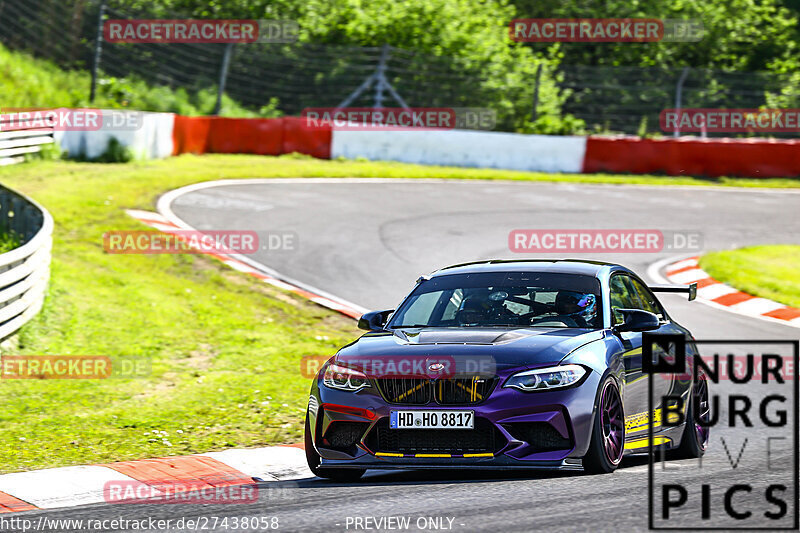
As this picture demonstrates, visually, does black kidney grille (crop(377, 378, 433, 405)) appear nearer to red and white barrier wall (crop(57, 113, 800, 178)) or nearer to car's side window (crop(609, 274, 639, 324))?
car's side window (crop(609, 274, 639, 324))

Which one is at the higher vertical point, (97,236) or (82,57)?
(82,57)

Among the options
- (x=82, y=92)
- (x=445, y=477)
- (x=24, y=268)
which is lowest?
(x=445, y=477)

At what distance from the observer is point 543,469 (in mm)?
6559

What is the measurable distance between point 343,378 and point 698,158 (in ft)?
76.9

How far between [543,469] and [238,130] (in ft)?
72.1

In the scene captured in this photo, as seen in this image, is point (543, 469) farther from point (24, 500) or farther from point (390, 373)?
point (24, 500)

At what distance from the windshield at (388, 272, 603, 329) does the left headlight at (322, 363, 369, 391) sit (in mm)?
881

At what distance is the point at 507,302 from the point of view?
773cm

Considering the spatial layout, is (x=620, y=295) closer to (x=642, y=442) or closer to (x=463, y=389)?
(x=642, y=442)

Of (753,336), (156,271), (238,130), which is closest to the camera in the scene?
(753,336)

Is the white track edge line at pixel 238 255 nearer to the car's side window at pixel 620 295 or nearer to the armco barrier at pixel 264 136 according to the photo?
the armco barrier at pixel 264 136

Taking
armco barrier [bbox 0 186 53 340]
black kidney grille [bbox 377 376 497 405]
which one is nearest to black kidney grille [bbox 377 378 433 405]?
black kidney grille [bbox 377 376 497 405]

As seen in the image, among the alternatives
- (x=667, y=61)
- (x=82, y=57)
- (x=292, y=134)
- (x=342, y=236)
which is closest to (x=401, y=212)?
(x=342, y=236)

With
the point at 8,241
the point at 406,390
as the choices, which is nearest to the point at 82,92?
the point at 8,241
